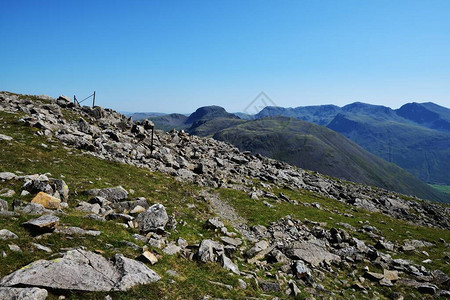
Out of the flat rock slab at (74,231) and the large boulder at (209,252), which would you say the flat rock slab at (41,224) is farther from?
the large boulder at (209,252)

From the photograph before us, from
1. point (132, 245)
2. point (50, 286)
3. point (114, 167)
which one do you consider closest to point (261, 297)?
point (132, 245)

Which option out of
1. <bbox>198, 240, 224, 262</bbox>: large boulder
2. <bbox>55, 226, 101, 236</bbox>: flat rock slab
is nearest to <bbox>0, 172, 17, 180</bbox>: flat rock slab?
<bbox>55, 226, 101, 236</bbox>: flat rock slab

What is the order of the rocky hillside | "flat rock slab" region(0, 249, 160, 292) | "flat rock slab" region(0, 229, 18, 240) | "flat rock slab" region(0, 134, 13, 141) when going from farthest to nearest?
"flat rock slab" region(0, 134, 13, 141), "flat rock slab" region(0, 229, 18, 240), the rocky hillside, "flat rock slab" region(0, 249, 160, 292)

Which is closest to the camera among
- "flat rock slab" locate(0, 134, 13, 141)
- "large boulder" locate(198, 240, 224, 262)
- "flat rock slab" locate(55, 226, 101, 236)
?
"flat rock slab" locate(55, 226, 101, 236)

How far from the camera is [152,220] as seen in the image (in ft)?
70.4

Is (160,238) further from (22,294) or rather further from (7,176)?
(7,176)

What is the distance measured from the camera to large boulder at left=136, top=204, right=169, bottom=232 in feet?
68.2

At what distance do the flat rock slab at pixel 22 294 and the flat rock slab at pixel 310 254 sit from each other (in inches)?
790

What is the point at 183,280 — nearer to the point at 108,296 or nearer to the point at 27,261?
the point at 108,296

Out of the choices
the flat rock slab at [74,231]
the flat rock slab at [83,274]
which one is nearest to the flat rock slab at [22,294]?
the flat rock slab at [83,274]

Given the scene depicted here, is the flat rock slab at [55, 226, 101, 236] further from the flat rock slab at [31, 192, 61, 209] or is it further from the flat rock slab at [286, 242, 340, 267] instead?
the flat rock slab at [286, 242, 340, 267]

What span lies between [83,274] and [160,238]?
779cm

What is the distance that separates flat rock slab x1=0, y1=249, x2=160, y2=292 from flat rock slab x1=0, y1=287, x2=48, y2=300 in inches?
14.1

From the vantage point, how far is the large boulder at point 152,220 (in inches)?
819
